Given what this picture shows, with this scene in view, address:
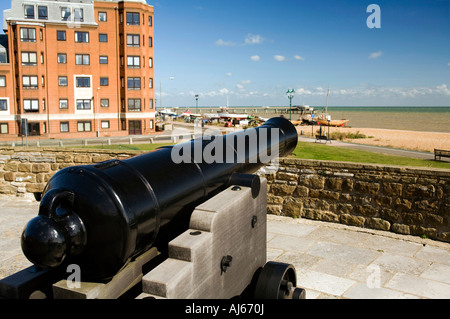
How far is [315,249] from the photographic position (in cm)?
556

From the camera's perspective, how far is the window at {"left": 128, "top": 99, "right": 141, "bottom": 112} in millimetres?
39500

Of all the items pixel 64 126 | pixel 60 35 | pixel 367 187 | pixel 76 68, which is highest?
pixel 60 35

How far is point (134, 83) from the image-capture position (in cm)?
3931

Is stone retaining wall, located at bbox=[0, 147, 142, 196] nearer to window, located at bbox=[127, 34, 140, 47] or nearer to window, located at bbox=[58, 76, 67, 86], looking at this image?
window, located at bbox=[58, 76, 67, 86]

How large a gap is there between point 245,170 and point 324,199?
10.5ft

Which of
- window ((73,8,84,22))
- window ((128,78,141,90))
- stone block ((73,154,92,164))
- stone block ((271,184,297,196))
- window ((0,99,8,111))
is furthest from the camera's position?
window ((128,78,141,90))

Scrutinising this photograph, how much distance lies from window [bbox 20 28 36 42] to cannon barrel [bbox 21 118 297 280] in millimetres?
39741

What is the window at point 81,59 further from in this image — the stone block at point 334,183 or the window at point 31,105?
the stone block at point 334,183

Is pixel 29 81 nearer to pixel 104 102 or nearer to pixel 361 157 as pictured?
pixel 104 102

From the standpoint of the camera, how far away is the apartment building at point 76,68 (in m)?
36.8

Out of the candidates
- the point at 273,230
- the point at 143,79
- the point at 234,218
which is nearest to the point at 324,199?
the point at 273,230

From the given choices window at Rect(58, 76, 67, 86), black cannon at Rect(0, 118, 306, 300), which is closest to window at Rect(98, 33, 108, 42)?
window at Rect(58, 76, 67, 86)

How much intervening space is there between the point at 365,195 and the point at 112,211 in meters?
5.23

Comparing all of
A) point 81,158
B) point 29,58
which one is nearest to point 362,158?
point 81,158
